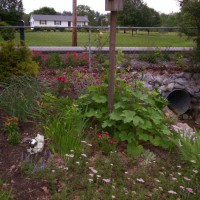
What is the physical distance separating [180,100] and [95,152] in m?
6.16

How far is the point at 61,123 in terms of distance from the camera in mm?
4309

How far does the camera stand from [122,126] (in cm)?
425

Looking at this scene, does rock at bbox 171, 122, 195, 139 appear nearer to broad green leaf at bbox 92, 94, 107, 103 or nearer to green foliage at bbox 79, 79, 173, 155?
green foliage at bbox 79, 79, 173, 155

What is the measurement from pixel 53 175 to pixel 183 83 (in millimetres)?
7037

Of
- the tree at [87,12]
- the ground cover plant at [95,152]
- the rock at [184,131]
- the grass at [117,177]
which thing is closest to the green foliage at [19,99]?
the ground cover plant at [95,152]

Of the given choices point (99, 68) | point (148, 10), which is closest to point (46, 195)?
point (99, 68)

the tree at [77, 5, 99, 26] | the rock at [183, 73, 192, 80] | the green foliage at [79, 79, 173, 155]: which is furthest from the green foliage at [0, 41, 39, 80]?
the tree at [77, 5, 99, 26]

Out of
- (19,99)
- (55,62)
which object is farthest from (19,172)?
(55,62)

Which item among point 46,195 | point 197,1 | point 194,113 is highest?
point 197,1

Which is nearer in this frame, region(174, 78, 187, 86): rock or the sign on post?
the sign on post

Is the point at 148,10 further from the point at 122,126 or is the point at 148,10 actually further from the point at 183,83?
the point at 122,126

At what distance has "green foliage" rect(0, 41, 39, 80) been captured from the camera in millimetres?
6508

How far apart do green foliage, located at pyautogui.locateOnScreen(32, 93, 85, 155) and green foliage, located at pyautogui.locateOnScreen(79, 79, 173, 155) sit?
233mm

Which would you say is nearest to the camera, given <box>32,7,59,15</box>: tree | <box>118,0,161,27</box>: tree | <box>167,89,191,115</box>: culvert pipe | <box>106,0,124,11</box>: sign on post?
<box>106,0,124,11</box>: sign on post
